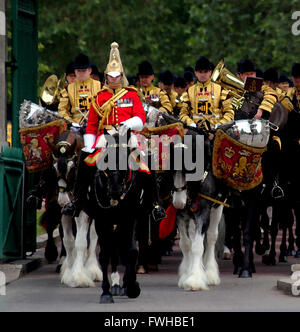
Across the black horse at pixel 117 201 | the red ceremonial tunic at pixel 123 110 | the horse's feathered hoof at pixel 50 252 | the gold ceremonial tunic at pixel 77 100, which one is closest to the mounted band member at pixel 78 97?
the gold ceremonial tunic at pixel 77 100

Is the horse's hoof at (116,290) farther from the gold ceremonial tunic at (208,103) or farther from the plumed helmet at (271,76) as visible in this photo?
the plumed helmet at (271,76)

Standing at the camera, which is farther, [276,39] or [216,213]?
[276,39]

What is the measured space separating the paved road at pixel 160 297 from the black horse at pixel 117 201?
37 cm

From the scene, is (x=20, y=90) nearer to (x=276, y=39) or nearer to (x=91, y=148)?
(x=91, y=148)

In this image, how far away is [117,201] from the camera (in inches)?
543

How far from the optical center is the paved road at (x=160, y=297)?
13.4 meters

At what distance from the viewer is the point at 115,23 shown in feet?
181

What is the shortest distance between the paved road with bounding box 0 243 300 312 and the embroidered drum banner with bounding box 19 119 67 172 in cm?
163

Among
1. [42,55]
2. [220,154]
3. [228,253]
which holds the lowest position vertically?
[228,253]

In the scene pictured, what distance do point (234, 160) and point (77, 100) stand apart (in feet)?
10.3

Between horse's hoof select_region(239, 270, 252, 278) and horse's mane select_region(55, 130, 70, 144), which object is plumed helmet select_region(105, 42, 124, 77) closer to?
horse's mane select_region(55, 130, 70, 144)
